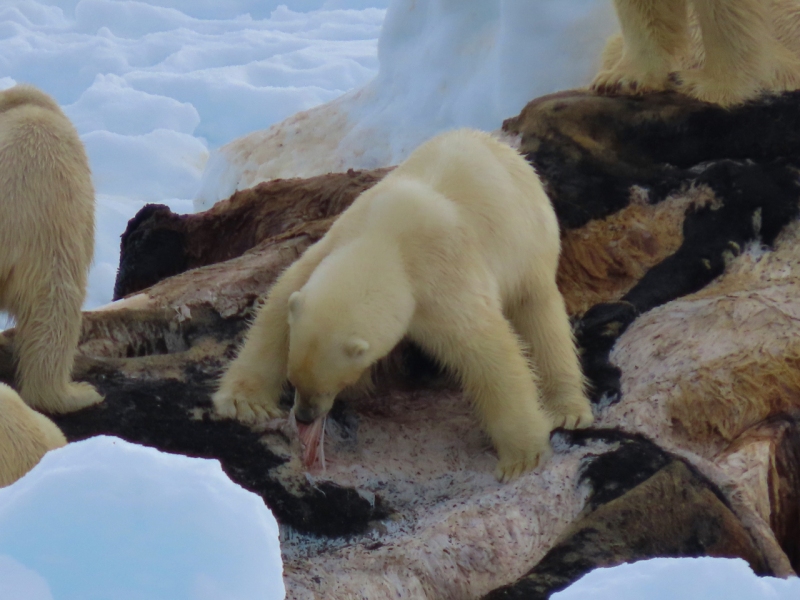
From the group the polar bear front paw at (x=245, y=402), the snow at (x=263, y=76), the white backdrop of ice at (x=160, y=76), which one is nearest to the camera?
the polar bear front paw at (x=245, y=402)

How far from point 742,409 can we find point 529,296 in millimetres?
798

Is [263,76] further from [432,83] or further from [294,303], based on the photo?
[294,303]

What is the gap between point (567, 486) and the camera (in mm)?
2840

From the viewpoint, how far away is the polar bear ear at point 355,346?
2.81m

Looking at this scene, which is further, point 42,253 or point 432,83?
point 432,83

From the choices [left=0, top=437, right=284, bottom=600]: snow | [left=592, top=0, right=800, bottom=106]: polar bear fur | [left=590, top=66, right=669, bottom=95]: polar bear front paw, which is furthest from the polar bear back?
[left=0, top=437, right=284, bottom=600]: snow

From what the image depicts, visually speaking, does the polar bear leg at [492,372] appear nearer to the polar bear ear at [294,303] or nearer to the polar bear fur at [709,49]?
the polar bear ear at [294,303]

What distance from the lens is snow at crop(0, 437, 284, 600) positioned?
4.05ft

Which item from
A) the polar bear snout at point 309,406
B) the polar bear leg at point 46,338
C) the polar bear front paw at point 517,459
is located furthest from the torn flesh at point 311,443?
the polar bear leg at point 46,338

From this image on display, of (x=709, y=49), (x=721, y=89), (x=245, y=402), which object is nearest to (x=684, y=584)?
(x=245, y=402)

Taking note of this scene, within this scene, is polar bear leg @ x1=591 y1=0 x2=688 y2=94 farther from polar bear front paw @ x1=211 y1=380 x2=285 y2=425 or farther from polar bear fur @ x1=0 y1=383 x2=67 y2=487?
polar bear fur @ x1=0 y1=383 x2=67 y2=487

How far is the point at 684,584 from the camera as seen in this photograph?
129 centimetres

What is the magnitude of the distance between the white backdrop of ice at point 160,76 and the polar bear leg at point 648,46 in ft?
18.4

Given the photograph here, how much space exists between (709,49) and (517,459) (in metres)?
2.44
